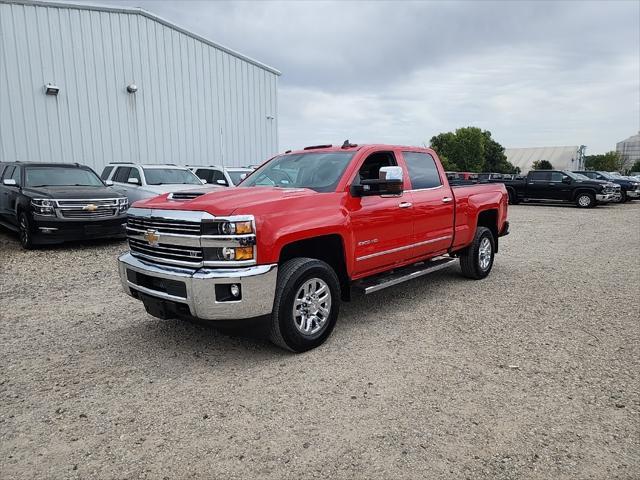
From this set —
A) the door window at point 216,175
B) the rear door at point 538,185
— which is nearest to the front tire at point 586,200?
the rear door at point 538,185

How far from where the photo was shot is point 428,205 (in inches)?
227

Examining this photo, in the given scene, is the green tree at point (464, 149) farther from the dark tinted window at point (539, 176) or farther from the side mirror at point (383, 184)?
the side mirror at point (383, 184)

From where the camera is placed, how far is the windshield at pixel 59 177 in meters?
9.83

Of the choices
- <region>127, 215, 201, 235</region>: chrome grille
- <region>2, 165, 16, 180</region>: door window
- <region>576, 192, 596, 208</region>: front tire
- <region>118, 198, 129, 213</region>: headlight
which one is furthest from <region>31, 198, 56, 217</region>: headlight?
<region>576, 192, 596, 208</region>: front tire

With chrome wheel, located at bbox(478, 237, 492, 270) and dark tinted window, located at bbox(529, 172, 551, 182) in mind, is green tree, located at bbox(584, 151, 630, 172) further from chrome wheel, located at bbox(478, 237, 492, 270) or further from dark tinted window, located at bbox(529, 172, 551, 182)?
chrome wheel, located at bbox(478, 237, 492, 270)

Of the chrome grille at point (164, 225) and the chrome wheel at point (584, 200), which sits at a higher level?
the chrome grille at point (164, 225)

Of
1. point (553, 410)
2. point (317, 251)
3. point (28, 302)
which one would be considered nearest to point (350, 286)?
point (317, 251)

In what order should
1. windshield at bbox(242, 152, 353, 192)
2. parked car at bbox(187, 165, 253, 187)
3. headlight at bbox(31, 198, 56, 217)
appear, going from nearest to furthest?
1. windshield at bbox(242, 152, 353, 192)
2. headlight at bbox(31, 198, 56, 217)
3. parked car at bbox(187, 165, 253, 187)

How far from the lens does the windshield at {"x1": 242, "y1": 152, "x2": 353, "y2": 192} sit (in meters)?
4.83

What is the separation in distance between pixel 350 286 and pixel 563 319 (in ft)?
8.13

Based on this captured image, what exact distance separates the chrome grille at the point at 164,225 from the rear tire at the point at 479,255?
4.51 m

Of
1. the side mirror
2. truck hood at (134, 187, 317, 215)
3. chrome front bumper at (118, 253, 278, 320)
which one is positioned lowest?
chrome front bumper at (118, 253, 278, 320)

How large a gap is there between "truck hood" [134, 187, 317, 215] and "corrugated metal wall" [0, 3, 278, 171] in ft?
41.0

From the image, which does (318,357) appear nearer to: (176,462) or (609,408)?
(176,462)
